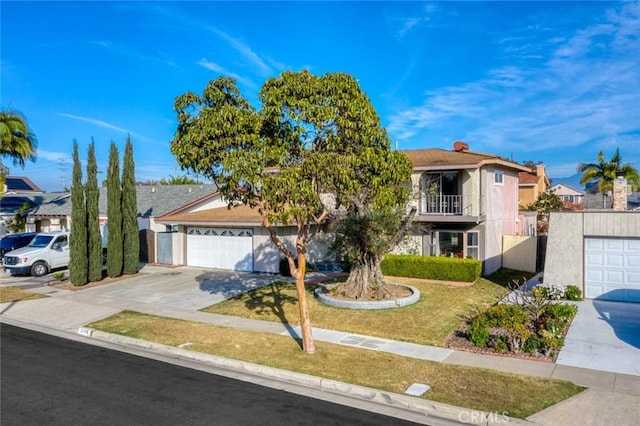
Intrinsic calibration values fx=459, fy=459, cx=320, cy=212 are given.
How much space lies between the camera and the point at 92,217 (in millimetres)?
20266

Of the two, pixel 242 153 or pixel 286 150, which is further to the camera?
pixel 286 150

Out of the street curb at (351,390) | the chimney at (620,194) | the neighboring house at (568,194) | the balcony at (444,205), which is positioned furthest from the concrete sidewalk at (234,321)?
the neighboring house at (568,194)

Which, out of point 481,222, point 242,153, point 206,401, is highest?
point 242,153

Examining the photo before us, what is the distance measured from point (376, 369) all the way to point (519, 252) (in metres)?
15.9

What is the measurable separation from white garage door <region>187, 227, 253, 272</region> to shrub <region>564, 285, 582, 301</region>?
1348 centimetres

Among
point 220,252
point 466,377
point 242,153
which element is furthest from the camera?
point 220,252

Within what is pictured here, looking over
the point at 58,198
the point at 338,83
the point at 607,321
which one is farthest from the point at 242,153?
the point at 58,198

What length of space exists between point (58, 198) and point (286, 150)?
31.0m

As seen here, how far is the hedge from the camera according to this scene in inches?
732

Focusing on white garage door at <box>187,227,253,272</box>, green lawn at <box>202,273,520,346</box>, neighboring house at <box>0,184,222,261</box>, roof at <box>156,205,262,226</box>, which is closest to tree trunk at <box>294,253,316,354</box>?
green lawn at <box>202,273,520,346</box>

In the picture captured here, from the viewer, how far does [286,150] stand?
10.5m

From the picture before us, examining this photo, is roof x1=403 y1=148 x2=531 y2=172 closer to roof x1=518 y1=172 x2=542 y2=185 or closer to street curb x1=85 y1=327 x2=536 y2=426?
street curb x1=85 y1=327 x2=536 y2=426

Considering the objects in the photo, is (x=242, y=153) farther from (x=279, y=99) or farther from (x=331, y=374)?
(x=331, y=374)

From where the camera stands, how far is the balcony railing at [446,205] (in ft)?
68.7
